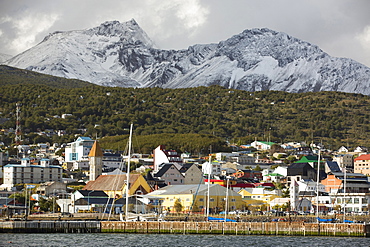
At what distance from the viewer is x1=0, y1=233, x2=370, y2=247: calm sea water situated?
57812mm

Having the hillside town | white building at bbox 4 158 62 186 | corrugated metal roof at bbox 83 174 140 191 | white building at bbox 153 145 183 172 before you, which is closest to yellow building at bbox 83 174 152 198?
corrugated metal roof at bbox 83 174 140 191

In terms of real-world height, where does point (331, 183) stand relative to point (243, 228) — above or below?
above

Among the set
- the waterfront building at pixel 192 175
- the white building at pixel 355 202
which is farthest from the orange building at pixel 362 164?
the white building at pixel 355 202

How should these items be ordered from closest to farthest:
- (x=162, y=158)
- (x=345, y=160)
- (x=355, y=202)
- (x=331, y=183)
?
(x=355, y=202)
(x=331, y=183)
(x=162, y=158)
(x=345, y=160)

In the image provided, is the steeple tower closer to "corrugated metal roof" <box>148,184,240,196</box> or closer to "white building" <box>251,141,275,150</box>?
"corrugated metal roof" <box>148,184,240,196</box>

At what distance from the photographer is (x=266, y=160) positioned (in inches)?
6594

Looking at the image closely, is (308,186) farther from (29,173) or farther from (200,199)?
(29,173)

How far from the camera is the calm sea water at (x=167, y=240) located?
5781 centimetres

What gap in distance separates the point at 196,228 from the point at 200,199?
81.1ft

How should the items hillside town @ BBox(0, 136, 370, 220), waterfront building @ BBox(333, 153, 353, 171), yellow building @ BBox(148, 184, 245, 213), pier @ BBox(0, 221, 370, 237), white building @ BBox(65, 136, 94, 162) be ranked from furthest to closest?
white building @ BBox(65, 136, 94, 162) < waterfront building @ BBox(333, 153, 353, 171) < hillside town @ BBox(0, 136, 370, 220) < yellow building @ BBox(148, 184, 245, 213) < pier @ BBox(0, 221, 370, 237)

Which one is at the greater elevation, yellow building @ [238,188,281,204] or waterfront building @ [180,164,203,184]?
waterfront building @ [180,164,203,184]

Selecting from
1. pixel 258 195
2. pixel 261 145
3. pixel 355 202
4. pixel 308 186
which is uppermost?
pixel 261 145

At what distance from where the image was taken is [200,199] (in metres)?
91.1

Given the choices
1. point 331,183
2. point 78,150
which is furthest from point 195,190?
point 78,150
